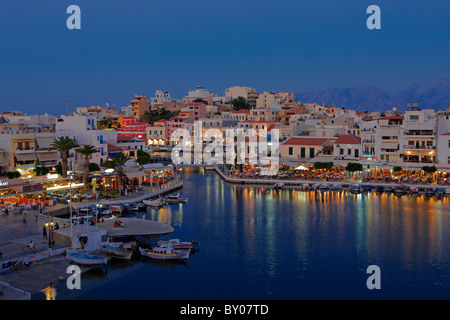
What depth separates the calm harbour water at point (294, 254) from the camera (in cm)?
1736

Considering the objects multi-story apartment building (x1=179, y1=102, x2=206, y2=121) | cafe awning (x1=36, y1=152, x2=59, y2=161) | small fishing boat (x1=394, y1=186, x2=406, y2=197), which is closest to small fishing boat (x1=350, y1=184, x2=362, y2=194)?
small fishing boat (x1=394, y1=186, x2=406, y2=197)

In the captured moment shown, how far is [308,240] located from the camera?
23734mm

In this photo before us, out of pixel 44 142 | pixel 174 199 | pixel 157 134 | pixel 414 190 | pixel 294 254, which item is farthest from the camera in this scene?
pixel 157 134

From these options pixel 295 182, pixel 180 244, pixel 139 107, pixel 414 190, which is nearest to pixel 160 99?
pixel 139 107

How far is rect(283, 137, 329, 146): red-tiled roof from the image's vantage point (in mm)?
49388

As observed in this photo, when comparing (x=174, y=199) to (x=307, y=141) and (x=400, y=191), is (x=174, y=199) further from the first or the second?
(x=307, y=141)

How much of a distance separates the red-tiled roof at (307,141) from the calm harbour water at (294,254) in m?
16.0

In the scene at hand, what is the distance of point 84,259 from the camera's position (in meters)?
19.4

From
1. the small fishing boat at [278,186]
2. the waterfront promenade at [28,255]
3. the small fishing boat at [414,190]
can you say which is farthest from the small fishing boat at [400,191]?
the waterfront promenade at [28,255]

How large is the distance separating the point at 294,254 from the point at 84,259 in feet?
30.3

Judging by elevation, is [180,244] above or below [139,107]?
below

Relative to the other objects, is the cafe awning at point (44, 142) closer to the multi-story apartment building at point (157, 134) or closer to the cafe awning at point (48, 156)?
the cafe awning at point (48, 156)

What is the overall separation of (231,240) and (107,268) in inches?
263

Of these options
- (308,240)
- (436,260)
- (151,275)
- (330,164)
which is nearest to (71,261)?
(151,275)
